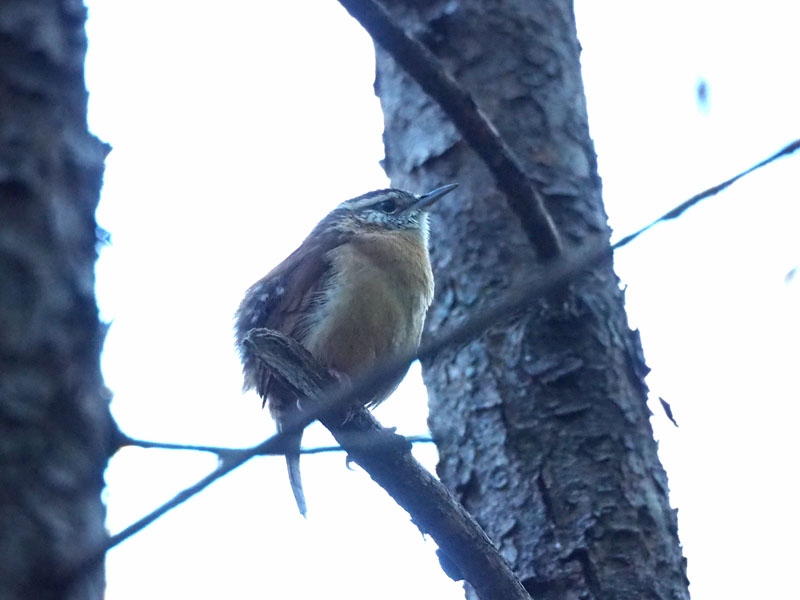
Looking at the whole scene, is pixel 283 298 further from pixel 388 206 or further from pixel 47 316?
pixel 47 316

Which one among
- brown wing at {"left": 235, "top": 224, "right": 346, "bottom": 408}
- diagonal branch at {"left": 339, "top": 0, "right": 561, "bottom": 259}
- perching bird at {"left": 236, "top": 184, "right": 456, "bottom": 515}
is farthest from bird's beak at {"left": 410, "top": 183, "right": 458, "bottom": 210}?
diagonal branch at {"left": 339, "top": 0, "right": 561, "bottom": 259}

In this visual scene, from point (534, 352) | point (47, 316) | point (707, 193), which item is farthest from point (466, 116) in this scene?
point (47, 316)

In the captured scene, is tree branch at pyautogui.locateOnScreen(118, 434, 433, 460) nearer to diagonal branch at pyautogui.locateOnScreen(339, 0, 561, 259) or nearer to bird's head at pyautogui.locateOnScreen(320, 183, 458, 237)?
diagonal branch at pyautogui.locateOnScreen(339, 0, 561, 259)

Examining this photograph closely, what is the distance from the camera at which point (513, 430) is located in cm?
397

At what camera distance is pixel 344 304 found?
458 cm

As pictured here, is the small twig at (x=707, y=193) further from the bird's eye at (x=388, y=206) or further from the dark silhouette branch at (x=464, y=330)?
the bird's eye at (x=388, y=206)

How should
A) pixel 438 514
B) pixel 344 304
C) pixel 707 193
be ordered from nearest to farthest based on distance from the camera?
pixel 707 193 → pixel 438 514 → pixel 344 304

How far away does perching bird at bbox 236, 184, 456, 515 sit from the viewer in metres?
4.57

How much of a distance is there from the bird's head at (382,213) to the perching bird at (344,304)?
0.16 m

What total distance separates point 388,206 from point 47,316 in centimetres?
413

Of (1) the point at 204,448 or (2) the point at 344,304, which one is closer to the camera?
(1) the point at 204,448

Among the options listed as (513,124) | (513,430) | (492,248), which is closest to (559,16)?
(513,124)

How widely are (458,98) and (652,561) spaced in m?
1.69

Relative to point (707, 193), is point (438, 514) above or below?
above
